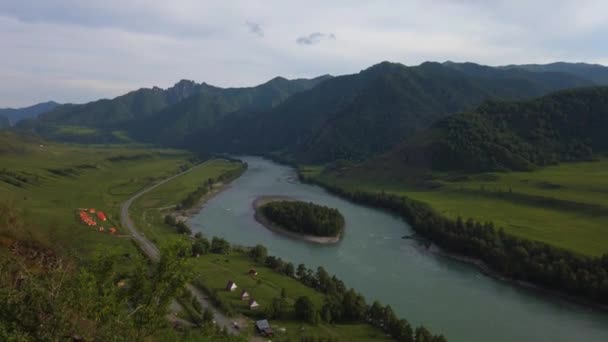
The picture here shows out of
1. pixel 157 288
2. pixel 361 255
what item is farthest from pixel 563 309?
pixel 157 288

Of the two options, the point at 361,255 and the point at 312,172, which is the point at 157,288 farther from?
the point at 312,172

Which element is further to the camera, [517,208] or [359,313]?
[517,208]

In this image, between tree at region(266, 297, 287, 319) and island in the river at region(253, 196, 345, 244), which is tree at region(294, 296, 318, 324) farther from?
island in the river at region(253, 196, 345, 244)

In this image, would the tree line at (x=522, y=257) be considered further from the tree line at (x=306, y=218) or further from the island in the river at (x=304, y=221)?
the island in the river at (x=304, y=221)

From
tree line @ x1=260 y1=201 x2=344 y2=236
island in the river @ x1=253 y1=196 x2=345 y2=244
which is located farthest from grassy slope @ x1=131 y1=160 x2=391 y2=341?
tree line @ x1=260 y1=201 x2=344 y2=236

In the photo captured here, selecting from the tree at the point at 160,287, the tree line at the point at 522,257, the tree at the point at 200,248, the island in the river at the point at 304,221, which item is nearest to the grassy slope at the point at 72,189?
the tree at the point at 200,248

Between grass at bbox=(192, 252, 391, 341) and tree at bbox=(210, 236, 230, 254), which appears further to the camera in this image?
tree at bbox=(210, 236, 230, 254)

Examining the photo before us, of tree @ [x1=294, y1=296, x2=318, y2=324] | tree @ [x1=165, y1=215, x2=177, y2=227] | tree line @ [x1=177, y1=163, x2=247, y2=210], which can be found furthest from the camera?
tree line @ [x1=177, y1=163, x2=247, y2=210]
